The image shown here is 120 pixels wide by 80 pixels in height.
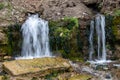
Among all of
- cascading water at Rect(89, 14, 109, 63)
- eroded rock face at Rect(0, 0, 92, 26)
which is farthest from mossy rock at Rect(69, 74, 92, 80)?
eroded rock face at Rect(0, 0, 92, 26)

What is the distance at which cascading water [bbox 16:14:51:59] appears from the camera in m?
12.3

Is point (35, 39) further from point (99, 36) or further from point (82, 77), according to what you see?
point (82, 77)

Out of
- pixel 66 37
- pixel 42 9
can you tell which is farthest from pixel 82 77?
pixel 42 9

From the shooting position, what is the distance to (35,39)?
12445mm

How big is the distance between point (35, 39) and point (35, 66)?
276 centimetres

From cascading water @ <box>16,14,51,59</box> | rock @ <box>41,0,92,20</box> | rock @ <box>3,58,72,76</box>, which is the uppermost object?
rock @ <box>41,0,92,20</box>

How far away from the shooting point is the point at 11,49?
12078 millimetres

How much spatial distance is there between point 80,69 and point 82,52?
1.91 metres

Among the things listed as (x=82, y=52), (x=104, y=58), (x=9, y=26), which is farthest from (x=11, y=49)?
(x=104, y=58)

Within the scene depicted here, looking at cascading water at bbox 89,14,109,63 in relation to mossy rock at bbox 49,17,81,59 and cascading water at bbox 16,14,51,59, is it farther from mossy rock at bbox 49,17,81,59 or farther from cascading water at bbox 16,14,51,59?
cascading water at bbox 16,14,51,59

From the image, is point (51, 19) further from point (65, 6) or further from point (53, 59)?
point (53, 59)

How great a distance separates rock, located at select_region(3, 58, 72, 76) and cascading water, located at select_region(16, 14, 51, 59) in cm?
189

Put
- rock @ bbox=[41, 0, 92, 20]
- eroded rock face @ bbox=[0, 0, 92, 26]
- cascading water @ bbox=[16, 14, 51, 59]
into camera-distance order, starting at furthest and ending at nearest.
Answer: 1. rock @ bbox=[41, 0, 92, 20]
2. eroded rock face @ bbox=[0, 0, 92, 26]
3. cascading water @ bbox=[16, 14, 51, 59]

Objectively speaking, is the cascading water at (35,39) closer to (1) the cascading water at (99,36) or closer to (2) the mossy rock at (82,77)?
(1) the cascading water at (99,36)
